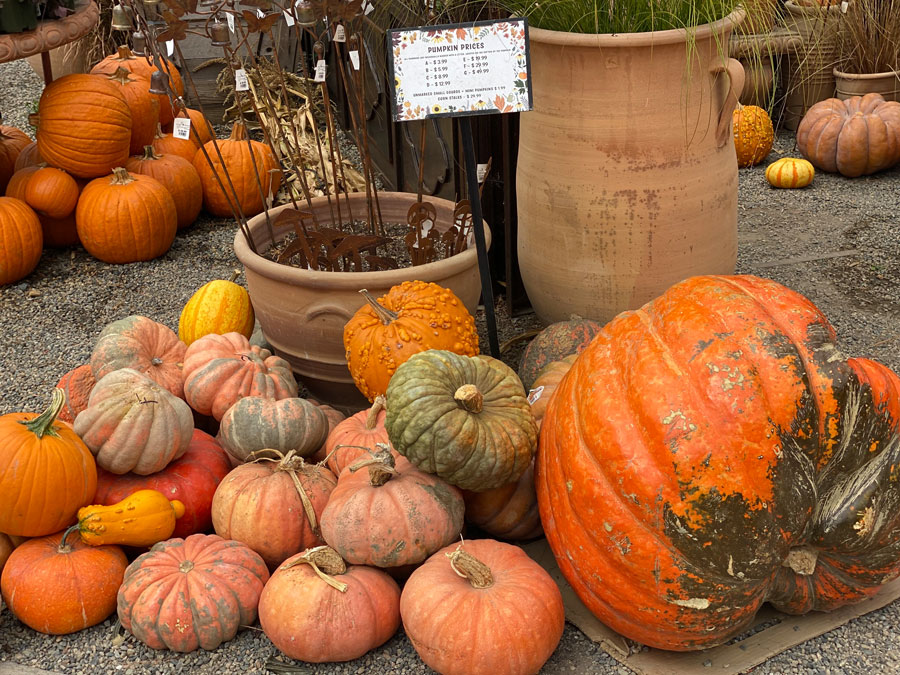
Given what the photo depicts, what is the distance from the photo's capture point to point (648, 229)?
3031 mm

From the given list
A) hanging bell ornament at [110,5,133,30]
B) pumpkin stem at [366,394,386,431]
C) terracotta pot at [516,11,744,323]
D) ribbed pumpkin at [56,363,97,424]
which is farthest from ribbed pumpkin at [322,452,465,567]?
hanging bell ornament at [110,5,133,30]

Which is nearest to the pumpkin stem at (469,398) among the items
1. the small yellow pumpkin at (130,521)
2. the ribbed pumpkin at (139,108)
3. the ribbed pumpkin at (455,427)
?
the ribbed pumpkin at (455,427)

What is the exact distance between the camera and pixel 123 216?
14.7 ft

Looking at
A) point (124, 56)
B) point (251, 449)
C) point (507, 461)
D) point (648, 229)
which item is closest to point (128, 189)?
point (124, 56)

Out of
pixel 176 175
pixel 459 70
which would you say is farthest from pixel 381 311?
pixel 176 175

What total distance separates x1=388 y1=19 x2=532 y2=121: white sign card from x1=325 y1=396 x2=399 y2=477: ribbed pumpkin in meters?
0.84

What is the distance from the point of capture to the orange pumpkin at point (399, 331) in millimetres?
2736

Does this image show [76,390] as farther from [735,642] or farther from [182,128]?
[735,642]

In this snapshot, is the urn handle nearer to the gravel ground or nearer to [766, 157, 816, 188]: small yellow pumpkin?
the gravel ground

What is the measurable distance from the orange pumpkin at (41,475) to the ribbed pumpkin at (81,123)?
2.44m

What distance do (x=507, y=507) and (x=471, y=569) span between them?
41 cm

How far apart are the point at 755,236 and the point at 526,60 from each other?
101 inches

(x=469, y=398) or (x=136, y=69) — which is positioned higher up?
(x=136, y=69)

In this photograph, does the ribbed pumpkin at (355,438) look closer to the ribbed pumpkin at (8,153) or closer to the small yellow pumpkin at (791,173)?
the ribbed pumpkin at (8,153)
